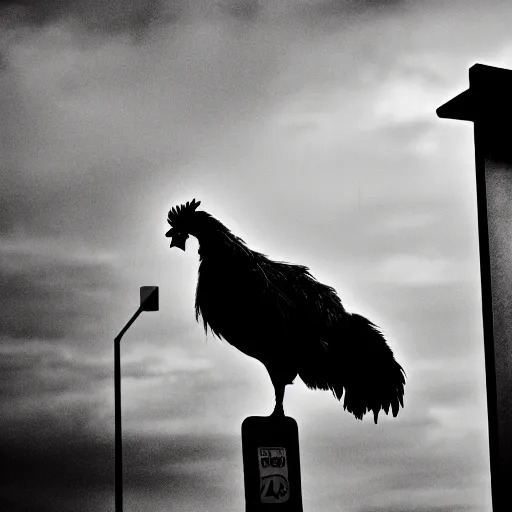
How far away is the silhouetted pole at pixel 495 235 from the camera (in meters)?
4.65

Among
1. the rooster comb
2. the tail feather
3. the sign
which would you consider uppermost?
the rooster comb

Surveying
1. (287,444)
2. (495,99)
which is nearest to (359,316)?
(287,444)

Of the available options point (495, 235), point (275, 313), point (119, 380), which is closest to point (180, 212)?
point (275, 313)

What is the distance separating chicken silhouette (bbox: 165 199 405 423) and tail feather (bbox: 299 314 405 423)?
10 millimetres

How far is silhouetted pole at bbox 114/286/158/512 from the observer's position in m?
7.61

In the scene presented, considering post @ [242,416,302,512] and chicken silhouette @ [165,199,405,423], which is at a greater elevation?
chicken silhouette @ [165,199,405,423]

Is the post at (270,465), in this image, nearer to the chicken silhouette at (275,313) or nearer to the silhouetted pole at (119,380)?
the chicken silhouette at (275,313)

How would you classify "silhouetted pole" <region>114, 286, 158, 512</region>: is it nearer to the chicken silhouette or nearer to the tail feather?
the chicken silhouette

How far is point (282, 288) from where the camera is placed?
674 centimetres

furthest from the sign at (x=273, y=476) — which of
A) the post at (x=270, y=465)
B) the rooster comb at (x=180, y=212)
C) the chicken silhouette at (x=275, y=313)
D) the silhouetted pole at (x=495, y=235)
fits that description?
the rooster comb at (x=180, y=212)

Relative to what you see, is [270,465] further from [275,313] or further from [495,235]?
[495,235]

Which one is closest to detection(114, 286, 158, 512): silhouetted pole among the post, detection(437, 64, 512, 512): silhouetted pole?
the post

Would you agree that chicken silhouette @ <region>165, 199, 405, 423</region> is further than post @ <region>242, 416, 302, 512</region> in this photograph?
Yes

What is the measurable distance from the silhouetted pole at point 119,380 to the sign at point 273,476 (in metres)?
2.92
